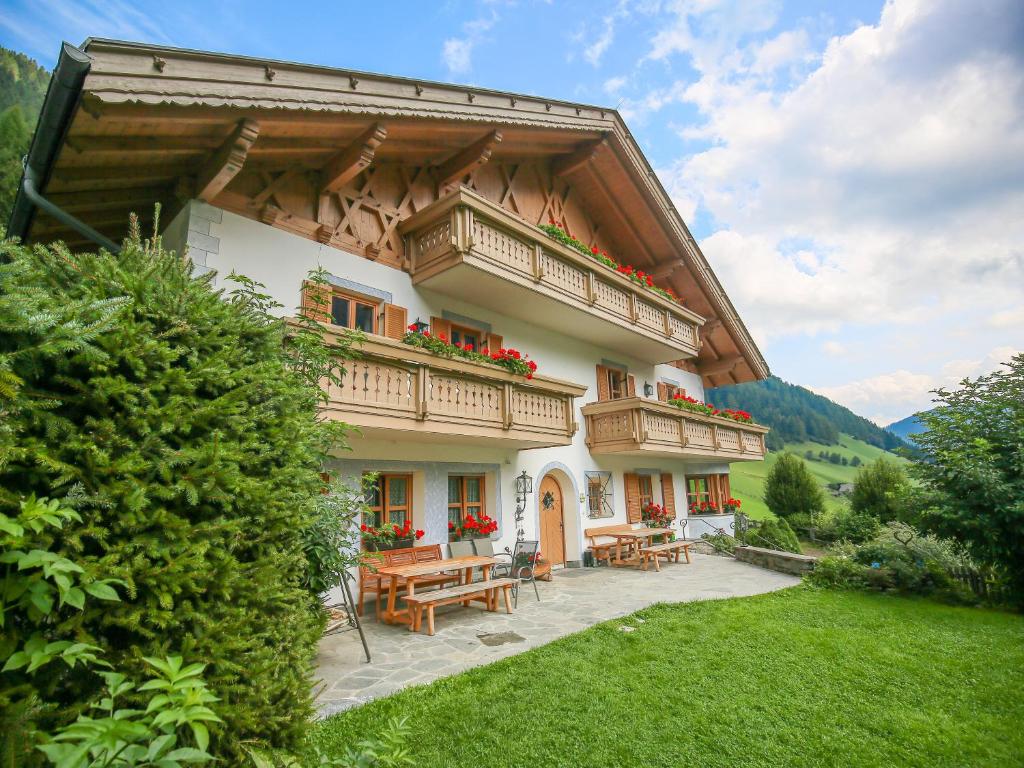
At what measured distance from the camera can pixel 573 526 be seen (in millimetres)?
13195

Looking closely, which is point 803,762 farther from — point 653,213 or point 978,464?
point 653,213

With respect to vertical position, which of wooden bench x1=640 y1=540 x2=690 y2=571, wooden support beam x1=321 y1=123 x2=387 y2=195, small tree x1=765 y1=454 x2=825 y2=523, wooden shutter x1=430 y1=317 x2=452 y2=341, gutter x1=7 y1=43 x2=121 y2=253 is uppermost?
wooden support beam x1=321 y1=123 x2=387 y2=195

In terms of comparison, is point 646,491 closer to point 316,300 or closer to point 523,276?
point 523,276

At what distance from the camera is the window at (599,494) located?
45.0ft

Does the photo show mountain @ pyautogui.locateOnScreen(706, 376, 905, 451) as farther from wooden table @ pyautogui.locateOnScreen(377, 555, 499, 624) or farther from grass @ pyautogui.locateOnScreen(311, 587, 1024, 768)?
wooden table @ pyautogui.locateOnScreen(377, 555, 499, 624)

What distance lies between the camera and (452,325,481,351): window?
11.1 m

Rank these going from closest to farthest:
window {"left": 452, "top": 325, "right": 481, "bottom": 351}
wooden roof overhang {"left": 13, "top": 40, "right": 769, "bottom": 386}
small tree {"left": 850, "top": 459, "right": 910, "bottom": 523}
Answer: wooden roof overhang {"left": 13, "top": 40, "right": 769, "bottom": 386}, window {"left": 452, "top": 325, "right": 481, "bottom": 351}, small tree {"left": 850, "top": 459, "right": 910, "bottom": 523}

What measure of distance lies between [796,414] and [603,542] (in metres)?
59.7

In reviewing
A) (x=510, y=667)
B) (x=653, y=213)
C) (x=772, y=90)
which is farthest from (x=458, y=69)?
(x=510, y=667)

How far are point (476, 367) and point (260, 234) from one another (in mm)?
4059

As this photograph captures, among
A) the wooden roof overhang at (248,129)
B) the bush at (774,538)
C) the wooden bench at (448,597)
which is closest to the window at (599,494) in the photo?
the wooden bench at (448,597)

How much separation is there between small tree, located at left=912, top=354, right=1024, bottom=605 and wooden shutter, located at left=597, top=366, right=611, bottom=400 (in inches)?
288

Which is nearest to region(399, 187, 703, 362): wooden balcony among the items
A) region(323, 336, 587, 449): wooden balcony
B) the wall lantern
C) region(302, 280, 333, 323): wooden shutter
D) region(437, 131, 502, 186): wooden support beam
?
region(437, 131, 502, 186): wooden support beam

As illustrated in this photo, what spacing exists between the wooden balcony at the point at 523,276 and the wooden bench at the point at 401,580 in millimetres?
5134
